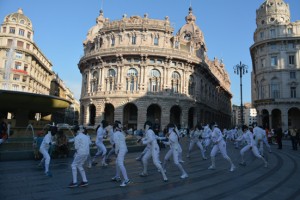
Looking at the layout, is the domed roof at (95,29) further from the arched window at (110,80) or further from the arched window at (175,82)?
the arched window at (175,82)

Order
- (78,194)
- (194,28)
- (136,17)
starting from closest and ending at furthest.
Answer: (78,194) < (136,17) < (194,28)

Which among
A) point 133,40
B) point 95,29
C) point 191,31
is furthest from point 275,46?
point 95,29

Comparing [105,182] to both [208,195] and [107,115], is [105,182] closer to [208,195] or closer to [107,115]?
[208,195]

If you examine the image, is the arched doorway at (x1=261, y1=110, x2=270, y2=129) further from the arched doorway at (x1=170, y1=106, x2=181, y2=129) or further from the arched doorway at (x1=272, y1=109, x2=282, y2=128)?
the arched doorway at (x1=170, y1=106, x2=181, y2=129)

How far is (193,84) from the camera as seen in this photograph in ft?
149

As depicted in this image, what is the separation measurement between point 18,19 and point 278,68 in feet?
174

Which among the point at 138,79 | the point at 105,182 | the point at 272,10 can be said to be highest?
the point at 272,10

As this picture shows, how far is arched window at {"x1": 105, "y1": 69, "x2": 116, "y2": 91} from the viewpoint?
1650 inches

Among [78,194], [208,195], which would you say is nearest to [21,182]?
[78,194]

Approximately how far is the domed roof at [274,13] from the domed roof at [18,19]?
160 ft

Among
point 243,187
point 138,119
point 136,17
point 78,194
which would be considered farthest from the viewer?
point 136,17

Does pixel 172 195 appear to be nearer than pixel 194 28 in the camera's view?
Yes

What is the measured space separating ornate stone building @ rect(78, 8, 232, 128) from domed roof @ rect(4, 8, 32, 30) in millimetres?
19991

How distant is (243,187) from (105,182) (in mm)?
4015
